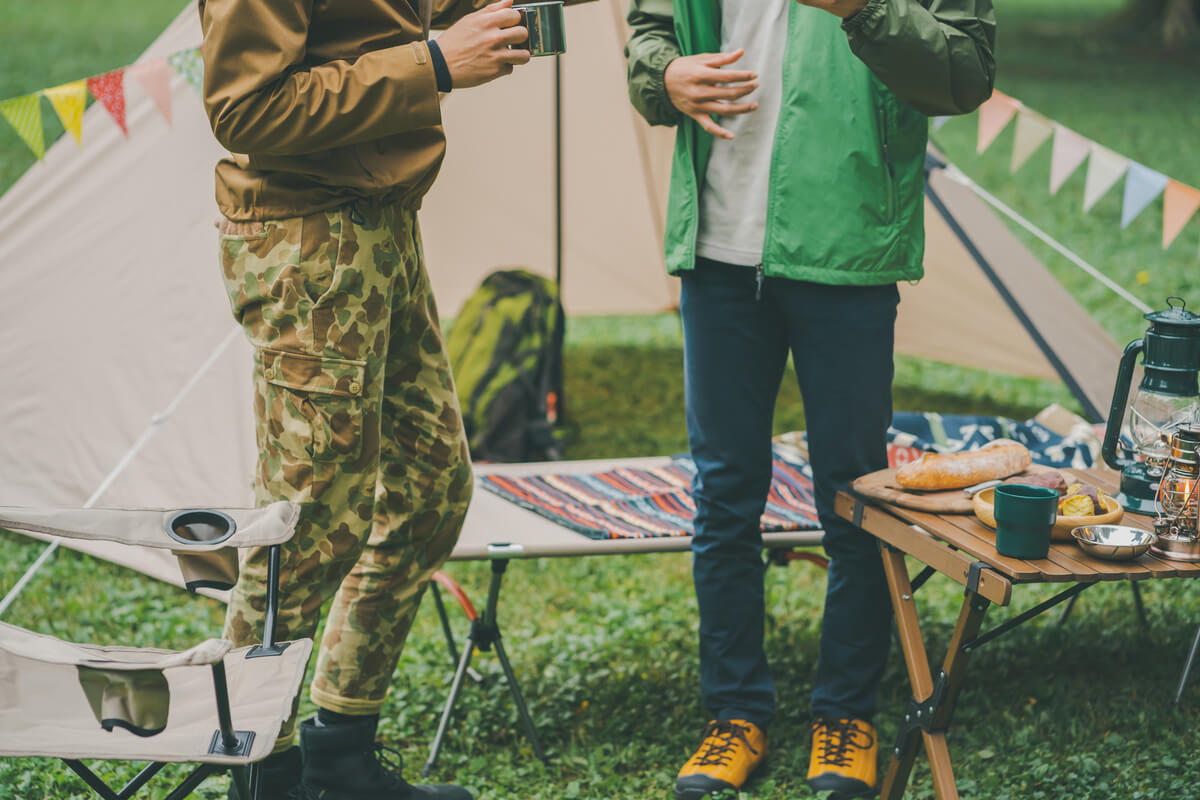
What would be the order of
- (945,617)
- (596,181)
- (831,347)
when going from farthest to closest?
1. (596,181)
2. (945,617)
3. (831,347)

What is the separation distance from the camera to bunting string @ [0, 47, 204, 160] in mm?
3074

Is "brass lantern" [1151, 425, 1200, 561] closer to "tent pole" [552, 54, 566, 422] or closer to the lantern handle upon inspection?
the lantern handle

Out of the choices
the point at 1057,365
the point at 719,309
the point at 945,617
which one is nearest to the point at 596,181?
the point at 1057,365

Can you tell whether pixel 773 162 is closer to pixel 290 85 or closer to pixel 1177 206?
pixel 290 85

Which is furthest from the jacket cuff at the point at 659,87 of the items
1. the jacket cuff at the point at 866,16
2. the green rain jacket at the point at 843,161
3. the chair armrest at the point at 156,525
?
the chair armrest at the point at 156,525

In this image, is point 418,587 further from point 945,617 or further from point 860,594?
point 945,617

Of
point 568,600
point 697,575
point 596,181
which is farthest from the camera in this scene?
point 596,181

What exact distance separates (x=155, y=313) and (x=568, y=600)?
1433 mm

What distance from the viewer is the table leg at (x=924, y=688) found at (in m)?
1.99

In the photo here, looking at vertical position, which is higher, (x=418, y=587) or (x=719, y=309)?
(x=719, y=309)

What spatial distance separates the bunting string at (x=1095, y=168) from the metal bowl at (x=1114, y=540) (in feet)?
5.18

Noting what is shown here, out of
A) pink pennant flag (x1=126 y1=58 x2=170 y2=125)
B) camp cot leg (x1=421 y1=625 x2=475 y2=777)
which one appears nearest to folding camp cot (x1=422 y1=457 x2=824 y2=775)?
camp cot leg (x1=421 y1=625 x2=475 y2=777)

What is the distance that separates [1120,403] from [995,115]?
6.00 feet

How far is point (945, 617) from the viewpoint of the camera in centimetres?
329
